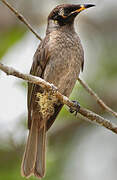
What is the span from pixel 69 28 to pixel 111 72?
0.95 meters

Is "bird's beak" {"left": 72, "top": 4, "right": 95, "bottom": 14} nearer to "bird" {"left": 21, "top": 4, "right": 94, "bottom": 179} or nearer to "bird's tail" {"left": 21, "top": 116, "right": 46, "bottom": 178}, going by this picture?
"bird" {"left": 21, "top": 4, "right": 94, "bottom": 179}

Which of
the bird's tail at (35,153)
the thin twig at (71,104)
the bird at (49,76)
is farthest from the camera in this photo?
the bird at (49,76)

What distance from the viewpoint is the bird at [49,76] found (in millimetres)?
5281

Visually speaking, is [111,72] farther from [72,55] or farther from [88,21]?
[88,21]

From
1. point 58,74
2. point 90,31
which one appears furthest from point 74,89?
point 90,31

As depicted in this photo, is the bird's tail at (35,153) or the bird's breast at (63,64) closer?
the bird's tail at (35,153)

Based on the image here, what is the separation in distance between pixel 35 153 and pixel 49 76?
2.88ft

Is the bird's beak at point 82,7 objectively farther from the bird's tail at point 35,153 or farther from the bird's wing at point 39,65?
the bird's tail at point 35,153

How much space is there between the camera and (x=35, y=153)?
18.2 feet

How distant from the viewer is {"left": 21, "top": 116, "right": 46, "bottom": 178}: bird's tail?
5169 mm

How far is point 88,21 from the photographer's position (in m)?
7.76

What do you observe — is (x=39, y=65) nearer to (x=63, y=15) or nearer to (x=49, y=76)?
(x=49, y=76)

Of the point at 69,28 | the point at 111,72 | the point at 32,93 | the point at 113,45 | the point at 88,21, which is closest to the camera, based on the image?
the point at 32,93

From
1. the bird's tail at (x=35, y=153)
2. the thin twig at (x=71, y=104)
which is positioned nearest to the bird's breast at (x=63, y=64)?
the bird's tail at (x=35, y=153)
